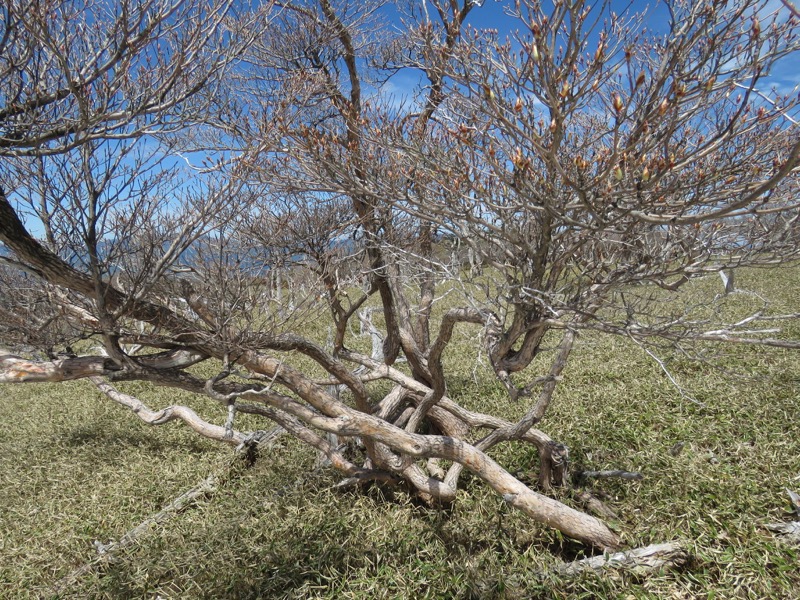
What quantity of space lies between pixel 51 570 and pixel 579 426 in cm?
510

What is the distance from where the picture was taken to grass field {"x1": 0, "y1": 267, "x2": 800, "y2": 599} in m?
3.31

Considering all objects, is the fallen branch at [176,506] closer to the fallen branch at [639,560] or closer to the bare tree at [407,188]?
the bare tree at [407,188]

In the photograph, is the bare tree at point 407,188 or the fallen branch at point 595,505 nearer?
the bare tree at point 407,188

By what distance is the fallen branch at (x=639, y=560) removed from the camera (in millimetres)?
3214

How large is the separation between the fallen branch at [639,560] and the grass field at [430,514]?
2.6 inches

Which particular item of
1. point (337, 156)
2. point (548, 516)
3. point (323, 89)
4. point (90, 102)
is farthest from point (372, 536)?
point (323, 89)

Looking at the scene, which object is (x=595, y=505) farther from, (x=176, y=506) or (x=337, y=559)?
(x=176, y=506)

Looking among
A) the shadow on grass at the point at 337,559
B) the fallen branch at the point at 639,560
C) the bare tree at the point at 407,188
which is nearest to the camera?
the bare tree at the point at 407,188

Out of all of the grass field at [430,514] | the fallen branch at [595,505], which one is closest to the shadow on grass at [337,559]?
the grass field at [430,514]

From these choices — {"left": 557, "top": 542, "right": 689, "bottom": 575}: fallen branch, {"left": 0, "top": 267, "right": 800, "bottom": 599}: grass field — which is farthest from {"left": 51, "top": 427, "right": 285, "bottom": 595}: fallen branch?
{"left": 557, "top": 542, "right": 689, "bottom": 575}: fallen branch

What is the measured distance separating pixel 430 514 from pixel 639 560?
1.66 metres

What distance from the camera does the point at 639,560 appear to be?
3.24 m

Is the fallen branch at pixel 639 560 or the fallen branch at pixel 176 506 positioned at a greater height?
the fallen branch at pixel 639 560

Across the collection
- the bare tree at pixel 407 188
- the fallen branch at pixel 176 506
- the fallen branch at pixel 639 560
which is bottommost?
the fallen branch at pixel 176 506
